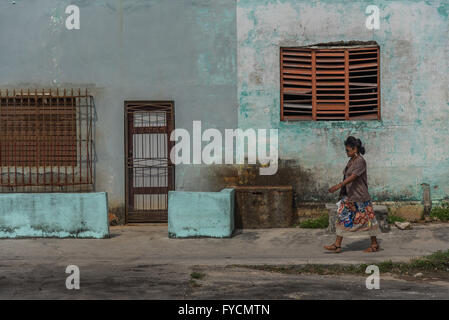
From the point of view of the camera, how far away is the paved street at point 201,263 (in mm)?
6152

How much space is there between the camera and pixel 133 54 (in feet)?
37.4

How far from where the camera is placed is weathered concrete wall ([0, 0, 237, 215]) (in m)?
11.4

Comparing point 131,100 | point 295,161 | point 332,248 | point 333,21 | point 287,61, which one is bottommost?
point 332,248

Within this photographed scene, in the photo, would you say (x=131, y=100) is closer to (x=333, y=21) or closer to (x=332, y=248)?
(x=333, y=21)

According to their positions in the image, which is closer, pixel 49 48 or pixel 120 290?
pixel 120 290

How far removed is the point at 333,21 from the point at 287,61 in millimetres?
1136

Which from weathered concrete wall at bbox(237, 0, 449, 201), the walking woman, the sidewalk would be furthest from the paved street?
weathered concrete wall at bbox(237, 0, 449, 201)

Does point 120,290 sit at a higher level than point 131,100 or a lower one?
lower

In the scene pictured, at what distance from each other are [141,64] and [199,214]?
3.24 metres

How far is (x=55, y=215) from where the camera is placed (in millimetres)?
10094

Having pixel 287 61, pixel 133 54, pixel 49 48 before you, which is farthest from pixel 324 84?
pixel 49 48

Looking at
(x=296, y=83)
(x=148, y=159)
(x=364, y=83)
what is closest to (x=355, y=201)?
(x=296, y=83)

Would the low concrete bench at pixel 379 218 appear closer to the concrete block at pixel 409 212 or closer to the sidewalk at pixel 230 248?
the sidewalk at pixel 230 248
